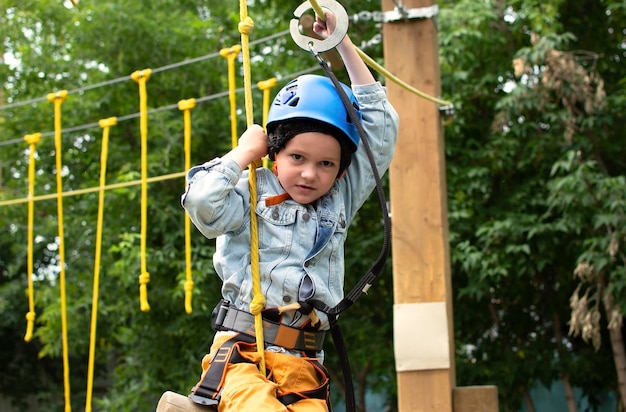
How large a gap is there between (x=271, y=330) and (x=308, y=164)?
1.20 feet

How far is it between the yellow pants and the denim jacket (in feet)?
0.30

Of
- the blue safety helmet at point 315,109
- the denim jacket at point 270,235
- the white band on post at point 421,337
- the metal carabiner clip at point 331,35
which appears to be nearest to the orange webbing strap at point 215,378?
the denim jacket at point 270,235

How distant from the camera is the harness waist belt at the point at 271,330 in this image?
1891mm

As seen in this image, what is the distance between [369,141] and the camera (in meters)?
2.06

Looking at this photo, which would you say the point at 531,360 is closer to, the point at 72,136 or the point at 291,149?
the point at 72,136

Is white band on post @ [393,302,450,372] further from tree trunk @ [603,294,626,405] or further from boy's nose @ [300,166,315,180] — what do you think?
tree trunk @ [603,294,626,405]

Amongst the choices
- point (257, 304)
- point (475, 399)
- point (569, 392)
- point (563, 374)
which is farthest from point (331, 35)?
point (569, 392)

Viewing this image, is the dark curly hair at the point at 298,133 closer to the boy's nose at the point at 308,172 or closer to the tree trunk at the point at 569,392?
the boy's nose at the point at 308,172

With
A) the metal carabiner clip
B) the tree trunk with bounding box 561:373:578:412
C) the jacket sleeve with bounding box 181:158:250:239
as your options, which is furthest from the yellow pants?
the tree trunk with bounding box 561:373:578:412

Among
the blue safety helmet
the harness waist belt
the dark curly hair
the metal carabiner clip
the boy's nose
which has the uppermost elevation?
the metal carabiner clip

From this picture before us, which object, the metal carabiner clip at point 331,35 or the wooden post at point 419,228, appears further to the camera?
the wooden post at point 419,228

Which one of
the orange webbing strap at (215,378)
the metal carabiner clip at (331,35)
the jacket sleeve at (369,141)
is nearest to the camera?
the orange webbing strap at (215,378)

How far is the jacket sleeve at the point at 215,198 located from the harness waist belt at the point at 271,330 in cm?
19

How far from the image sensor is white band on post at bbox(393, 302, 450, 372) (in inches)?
132
